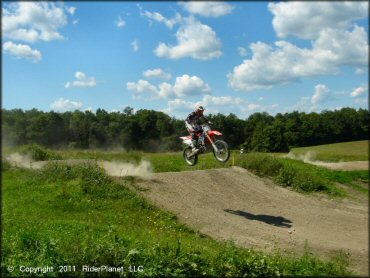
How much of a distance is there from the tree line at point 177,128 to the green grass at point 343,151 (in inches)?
12.3

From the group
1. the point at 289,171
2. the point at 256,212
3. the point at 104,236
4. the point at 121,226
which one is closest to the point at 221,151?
the point at 104,236

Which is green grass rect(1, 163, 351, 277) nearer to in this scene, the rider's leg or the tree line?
the tree line

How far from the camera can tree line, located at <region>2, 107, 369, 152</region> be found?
294 inches

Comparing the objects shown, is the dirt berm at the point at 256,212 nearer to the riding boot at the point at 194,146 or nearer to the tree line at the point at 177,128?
the riding boot at the point at 194,146

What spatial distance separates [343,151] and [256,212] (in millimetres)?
15276

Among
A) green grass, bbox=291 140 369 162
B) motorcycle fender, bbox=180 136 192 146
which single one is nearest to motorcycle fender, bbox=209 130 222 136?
motorcycle fender, bbox=180 136 192 146

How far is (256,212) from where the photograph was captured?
20703mm

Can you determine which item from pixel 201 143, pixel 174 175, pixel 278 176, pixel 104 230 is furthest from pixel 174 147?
pixel 278 176

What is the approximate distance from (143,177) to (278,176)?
27.0 ft

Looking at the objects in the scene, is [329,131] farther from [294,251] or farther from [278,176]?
[278,176]

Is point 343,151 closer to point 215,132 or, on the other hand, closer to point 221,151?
point 215,132

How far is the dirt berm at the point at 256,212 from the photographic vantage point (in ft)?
52.3

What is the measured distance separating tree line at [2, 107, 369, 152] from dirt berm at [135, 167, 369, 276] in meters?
4.18

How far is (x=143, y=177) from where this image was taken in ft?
74.8
